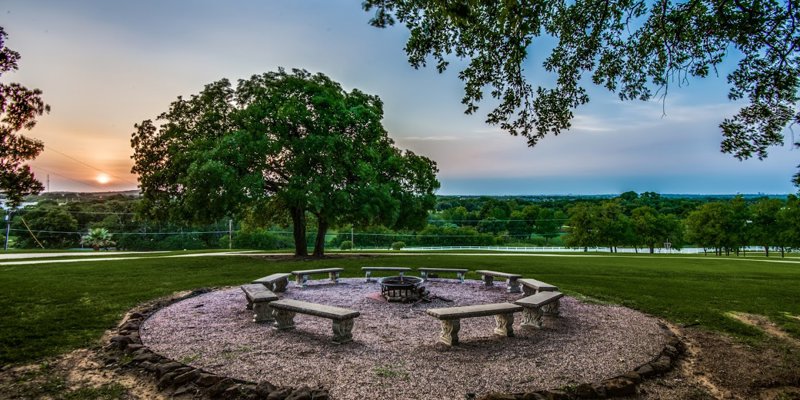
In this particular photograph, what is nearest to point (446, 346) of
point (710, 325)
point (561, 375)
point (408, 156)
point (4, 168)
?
point (561, 375)

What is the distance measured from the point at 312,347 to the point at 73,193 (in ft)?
265

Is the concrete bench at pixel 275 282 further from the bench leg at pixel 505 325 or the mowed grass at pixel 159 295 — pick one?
the bench leg at pixel 505 325

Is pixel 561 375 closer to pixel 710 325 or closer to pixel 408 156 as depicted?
pixel 710 325

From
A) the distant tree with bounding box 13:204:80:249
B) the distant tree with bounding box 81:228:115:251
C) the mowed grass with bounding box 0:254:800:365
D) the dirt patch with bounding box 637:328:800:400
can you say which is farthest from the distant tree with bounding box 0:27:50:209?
the distant tree with bounding box 13:204:80:249

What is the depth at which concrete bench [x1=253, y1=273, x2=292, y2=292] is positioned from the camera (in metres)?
7.83

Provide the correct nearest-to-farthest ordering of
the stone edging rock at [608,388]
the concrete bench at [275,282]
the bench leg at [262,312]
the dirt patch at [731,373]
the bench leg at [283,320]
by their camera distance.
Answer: the stone edging rock at [608,388] < the dirt patch at [731,373] < the bench leg at [283,320] < the bench leg at [262,312] < the concrete bench at [275,282]

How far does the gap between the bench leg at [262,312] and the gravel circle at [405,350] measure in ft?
0.61

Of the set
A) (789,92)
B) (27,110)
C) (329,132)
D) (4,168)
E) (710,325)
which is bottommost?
(710,325)

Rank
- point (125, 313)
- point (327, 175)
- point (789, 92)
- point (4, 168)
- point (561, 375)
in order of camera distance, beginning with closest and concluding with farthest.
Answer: point (561, 375), point (789, 92), point (125, 313), point (4, 168), point (327, 175)

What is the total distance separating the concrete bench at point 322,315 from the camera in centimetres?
498

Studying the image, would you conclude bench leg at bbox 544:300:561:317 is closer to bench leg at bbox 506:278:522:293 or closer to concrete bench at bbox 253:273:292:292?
bench leg at bbox 506:278:522:293

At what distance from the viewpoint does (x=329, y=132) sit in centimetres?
1656

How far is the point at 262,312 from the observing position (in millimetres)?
6000

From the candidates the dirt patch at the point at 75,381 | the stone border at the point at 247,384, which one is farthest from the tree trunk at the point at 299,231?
the dirt patch at the point at 75,381
